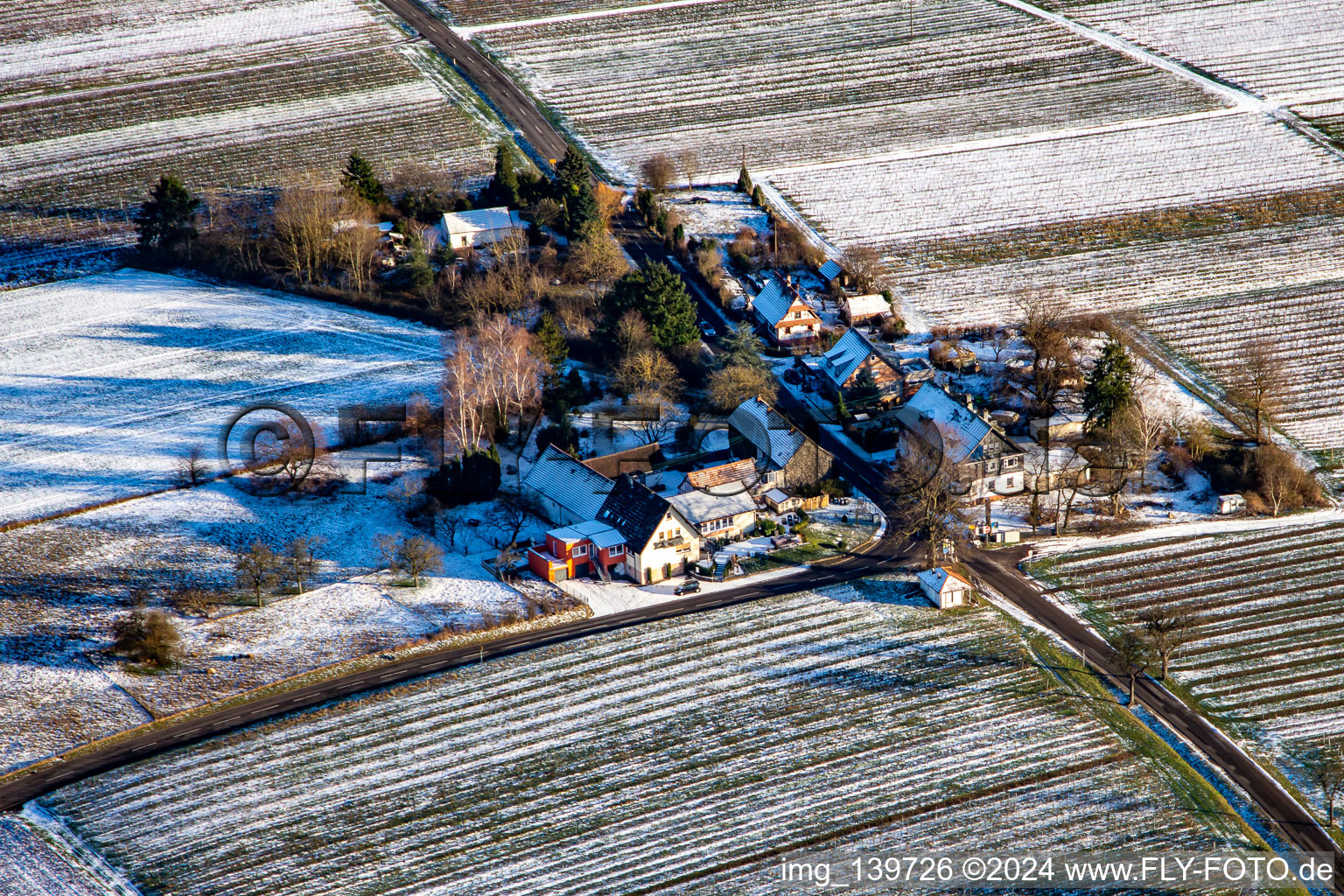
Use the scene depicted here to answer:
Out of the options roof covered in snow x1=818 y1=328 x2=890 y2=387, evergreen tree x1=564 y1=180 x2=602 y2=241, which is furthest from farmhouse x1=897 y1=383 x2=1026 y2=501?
evergreen tree x1=564 y1=180 x2=602 y2=241

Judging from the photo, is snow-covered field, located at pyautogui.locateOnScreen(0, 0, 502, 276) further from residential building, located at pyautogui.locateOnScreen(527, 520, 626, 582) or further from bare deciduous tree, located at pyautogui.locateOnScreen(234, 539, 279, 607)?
residential building, located at pyautogui.locateOnScreen(527, 520, 626, 582)

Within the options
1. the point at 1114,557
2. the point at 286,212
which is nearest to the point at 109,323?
the point at 286,212

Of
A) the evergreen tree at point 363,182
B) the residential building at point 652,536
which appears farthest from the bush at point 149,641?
the evergreen tree at point 363,182

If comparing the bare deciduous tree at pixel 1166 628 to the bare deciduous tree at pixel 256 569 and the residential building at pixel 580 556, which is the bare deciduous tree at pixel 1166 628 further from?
the bare deciduous tree at pixel 256 569

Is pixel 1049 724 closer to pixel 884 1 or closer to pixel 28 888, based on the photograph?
pixel 28 888

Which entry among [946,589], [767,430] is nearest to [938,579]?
[946,589]
